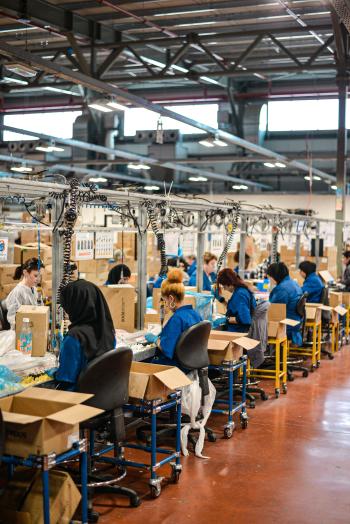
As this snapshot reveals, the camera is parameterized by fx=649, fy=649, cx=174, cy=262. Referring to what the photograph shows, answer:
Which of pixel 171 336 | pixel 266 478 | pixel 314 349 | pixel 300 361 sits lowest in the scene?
pixel 266 478

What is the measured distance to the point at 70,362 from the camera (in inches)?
145

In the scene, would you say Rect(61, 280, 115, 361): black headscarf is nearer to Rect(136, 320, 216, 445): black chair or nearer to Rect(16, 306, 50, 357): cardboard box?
→ Rect(16, 306, 50, 357): cardboard box

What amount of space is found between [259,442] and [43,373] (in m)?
2.06

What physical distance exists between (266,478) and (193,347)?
1.02m

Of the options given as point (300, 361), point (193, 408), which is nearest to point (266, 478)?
point (193, 408)

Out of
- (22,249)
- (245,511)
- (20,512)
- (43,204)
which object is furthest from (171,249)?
(20,512)

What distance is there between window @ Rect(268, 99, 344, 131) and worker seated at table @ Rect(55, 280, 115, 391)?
33.6ft

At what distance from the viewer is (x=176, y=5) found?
7805 mm

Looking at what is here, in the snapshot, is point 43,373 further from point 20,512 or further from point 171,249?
point 171,249

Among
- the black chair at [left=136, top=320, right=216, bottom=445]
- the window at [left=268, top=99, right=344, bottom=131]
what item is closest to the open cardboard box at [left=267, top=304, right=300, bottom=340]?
the black chair at [left=136, top=320, right=216, bottom=445]

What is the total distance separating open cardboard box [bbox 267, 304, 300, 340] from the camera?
6.66 m

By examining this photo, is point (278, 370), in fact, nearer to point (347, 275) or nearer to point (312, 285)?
point (312, 285)

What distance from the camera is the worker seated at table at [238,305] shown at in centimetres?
611

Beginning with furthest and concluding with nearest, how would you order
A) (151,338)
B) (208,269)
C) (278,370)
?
1. (208,269)
2. (278,370)
3. (151,338)
